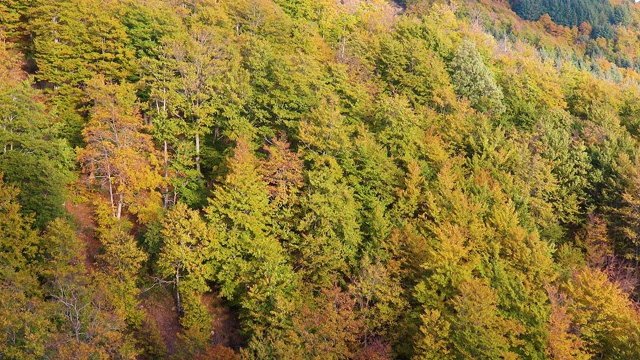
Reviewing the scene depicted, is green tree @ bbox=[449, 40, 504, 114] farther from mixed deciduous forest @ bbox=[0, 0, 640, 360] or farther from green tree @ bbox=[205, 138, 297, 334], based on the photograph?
green tree @ bbox=[205, 138, 297, 334]

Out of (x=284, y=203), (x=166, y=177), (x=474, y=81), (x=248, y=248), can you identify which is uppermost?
(x=474, y=81)

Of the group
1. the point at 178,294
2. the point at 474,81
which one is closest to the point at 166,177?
the point at 178,294

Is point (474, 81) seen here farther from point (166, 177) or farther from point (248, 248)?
point (166, 177)

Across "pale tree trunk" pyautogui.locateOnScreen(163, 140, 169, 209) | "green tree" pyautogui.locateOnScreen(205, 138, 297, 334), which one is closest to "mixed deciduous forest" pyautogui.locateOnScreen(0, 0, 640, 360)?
"green tree" pyautogui.locateOnScreen(205, 138, 297, 334)

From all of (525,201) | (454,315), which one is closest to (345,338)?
(454,315)

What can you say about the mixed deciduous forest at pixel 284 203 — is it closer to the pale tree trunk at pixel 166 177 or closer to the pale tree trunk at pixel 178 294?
the pale tree trunk at pixel 178 294

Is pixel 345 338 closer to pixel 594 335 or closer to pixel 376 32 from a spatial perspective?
pixel 594 335

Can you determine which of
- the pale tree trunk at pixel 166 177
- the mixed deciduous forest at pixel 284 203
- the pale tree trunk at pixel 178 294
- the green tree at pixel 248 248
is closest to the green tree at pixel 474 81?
the mixed deciduous forest at pixel 284 203

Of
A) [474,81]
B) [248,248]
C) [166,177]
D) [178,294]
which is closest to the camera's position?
[248,248]
